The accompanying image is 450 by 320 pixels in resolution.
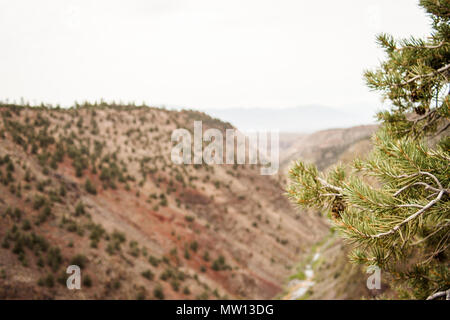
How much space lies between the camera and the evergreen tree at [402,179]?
2.07 m

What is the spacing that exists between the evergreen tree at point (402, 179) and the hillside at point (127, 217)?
11038 millimetres

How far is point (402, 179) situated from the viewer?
209 centimetres

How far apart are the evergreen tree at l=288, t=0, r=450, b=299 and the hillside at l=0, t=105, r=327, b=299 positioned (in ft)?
36.2

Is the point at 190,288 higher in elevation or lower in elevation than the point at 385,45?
lower

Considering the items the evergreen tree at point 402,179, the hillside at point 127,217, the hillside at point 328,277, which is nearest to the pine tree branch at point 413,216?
the evergreen tree at point 402,179

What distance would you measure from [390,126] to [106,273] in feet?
40.9

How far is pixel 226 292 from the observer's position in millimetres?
15180

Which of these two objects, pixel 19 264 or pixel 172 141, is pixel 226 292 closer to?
pixel 19 264

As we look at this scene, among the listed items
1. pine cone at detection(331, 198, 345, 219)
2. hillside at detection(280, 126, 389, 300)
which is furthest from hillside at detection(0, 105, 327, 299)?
pine cone at detection(331, 198, 345, 219)

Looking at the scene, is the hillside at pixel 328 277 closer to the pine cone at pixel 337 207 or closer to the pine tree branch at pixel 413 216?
the pine cone at pixel 337 207

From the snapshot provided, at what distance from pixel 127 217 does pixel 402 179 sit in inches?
666
